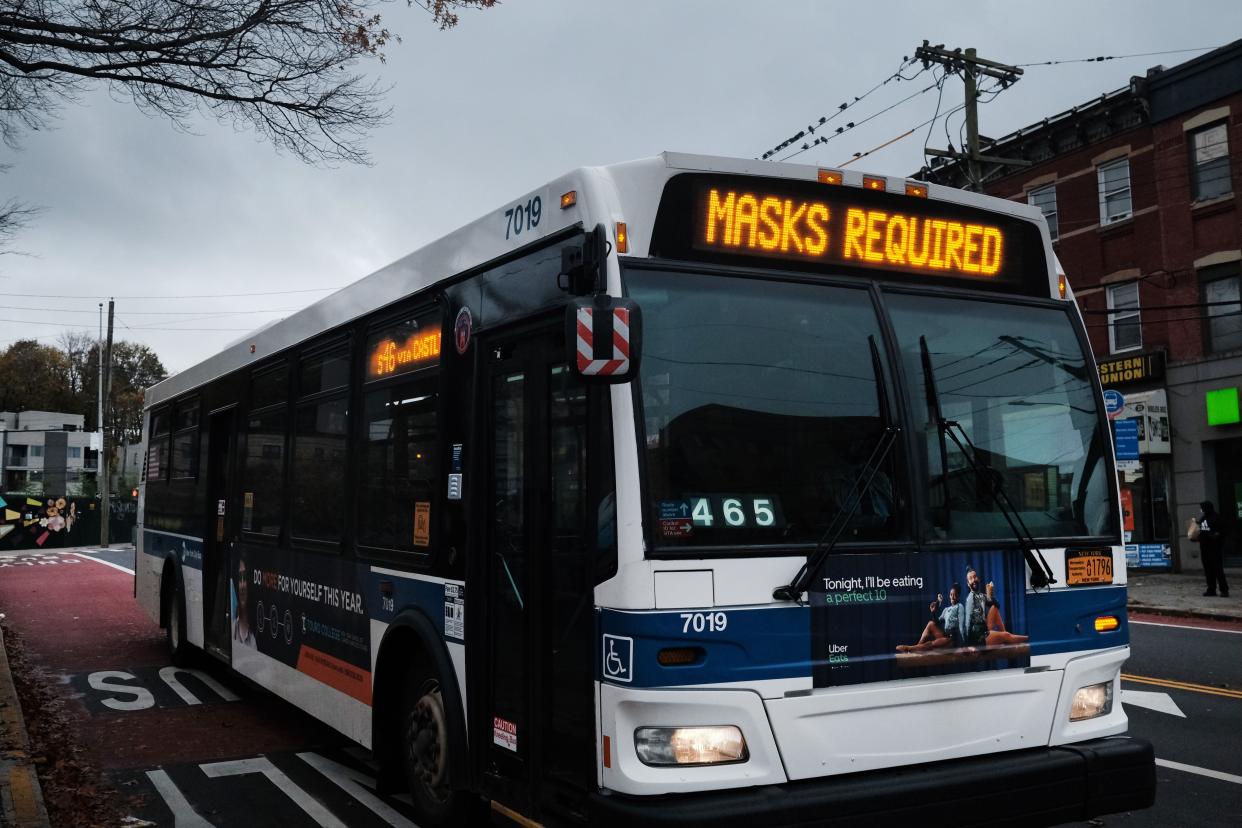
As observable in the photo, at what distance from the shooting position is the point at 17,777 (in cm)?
666

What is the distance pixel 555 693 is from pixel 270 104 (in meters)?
5.93

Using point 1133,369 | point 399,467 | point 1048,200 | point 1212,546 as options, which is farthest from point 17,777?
point 1048,200

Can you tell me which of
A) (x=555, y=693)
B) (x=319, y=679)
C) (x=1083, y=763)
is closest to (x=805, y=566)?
(x=555, y=693)

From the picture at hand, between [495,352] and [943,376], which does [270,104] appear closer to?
[495,352]

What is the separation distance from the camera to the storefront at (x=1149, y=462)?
25.5 m

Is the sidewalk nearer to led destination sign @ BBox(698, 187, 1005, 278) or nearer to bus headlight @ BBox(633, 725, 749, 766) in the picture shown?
led destination sign @ BBox(698, 187, 1005, 278)

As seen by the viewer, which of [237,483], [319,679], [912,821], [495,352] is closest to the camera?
[912,821]

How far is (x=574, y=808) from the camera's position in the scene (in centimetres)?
439

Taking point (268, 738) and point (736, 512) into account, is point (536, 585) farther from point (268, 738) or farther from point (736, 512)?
point (268, 738)

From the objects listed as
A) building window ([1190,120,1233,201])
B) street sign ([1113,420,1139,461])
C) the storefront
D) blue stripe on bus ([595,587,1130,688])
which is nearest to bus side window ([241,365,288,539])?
blue stripe on bus ([595,587,1130,688])

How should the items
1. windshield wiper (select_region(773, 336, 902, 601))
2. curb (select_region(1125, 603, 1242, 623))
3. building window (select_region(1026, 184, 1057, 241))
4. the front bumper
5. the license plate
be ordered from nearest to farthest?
the front bumper, windshield wiper (select_region(773, 336, 902, 601)), the license plate, curb (select_region(1125, 603, 1242, 623)), building window (select_region(1026, 184, 1057, 241))

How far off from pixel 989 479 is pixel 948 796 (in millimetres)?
1373

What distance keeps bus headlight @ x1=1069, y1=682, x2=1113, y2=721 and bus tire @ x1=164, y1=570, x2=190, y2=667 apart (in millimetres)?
9339

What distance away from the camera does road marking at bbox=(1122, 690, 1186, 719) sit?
8.98 meters
